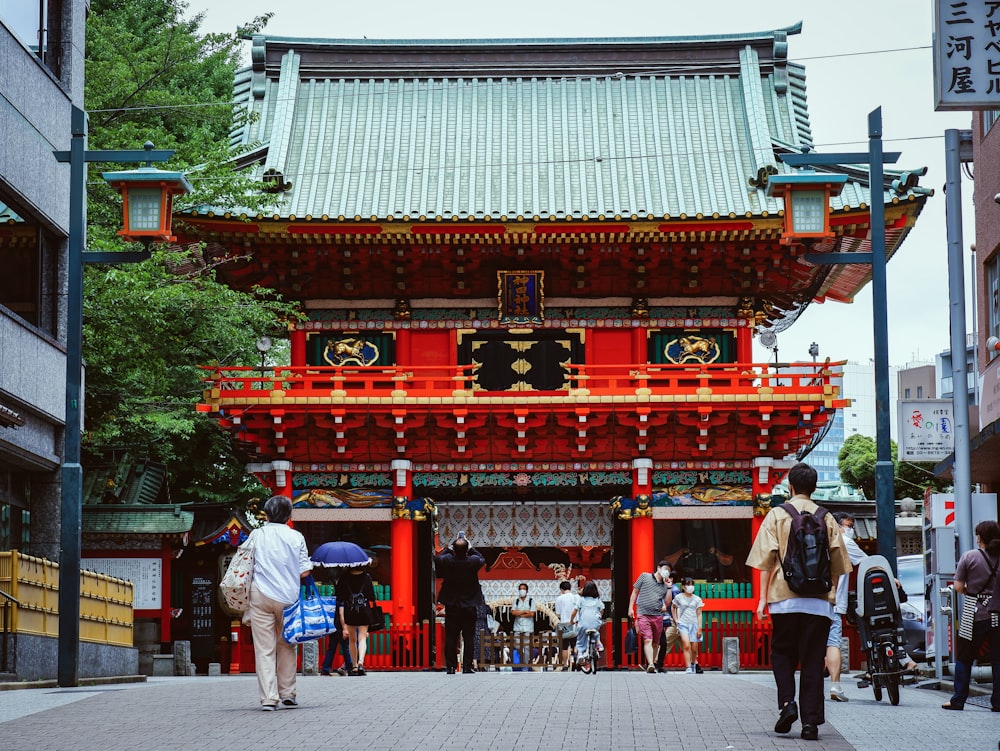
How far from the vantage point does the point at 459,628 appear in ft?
69.1

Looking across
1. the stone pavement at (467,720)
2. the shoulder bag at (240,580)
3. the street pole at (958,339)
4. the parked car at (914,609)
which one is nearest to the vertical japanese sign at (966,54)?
the stone pavement at (467,720)

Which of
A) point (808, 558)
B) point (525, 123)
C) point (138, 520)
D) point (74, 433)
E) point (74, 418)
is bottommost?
point (808, 558)

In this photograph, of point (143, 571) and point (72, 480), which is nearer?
point (72, 480)

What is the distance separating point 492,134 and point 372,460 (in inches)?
302

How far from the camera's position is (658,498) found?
28.5 m

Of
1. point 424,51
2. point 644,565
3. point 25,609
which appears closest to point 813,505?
point 25,609

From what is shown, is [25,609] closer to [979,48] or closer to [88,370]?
[88,370]

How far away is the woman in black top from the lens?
22.1 meters

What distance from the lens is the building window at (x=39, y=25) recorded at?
21.7m

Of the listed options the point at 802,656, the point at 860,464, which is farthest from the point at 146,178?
the point at 860,464

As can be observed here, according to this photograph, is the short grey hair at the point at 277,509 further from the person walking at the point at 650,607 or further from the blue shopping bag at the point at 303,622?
the person walking at the point at 650,607

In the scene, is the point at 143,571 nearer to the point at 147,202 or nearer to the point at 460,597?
the point at 460,597

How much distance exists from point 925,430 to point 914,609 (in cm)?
525

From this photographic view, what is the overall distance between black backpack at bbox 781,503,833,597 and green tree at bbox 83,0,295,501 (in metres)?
14.9
